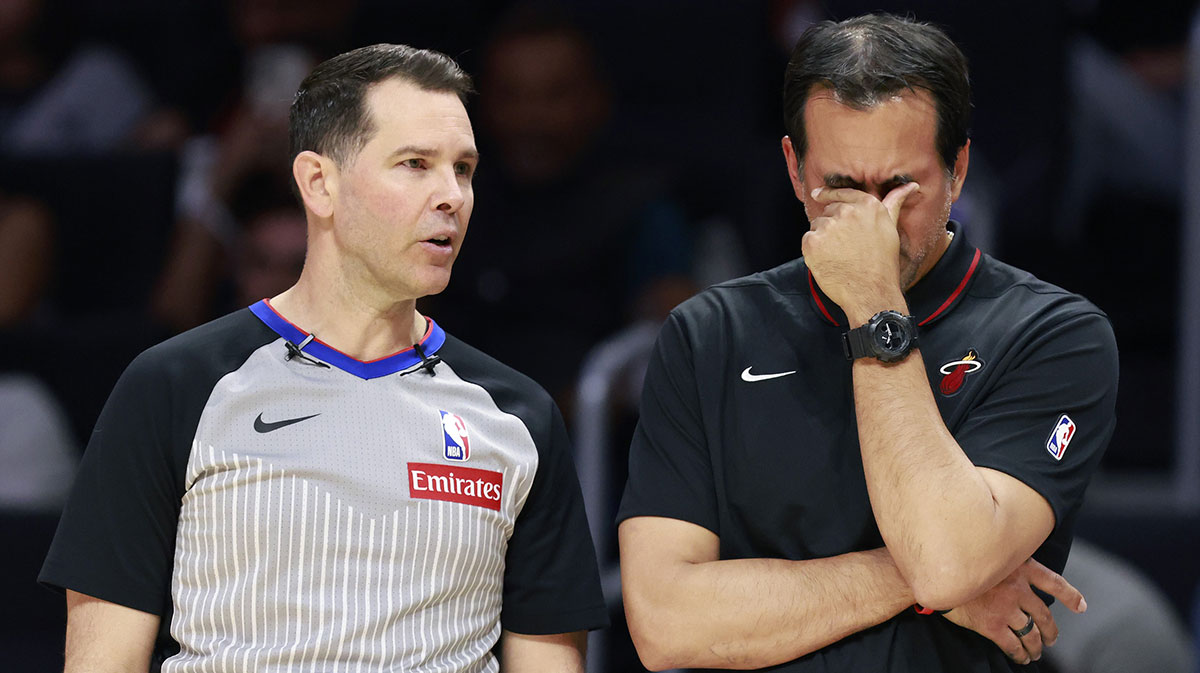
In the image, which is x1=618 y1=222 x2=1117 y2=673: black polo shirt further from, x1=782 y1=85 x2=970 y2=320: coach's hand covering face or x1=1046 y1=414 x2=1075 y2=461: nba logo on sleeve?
x1=782 y1=85 x2=970 y2=320: coach's hand covering face

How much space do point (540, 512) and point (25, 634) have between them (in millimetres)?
2736

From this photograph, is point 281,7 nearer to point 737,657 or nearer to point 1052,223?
point 1052,223

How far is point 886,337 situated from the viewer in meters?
2.35

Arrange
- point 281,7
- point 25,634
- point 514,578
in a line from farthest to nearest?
point 281,7 → point 25,634 → point 514,578

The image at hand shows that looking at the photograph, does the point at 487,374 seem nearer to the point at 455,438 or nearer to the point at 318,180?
the point at 455,438

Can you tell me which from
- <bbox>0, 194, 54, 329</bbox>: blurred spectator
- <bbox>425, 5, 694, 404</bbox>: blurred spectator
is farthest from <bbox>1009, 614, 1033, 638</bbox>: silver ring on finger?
<bbox>0, 194, 54, 329</bbox>: blurred spectator

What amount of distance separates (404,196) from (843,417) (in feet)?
2.72

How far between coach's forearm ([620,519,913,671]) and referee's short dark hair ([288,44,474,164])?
34.0 inches

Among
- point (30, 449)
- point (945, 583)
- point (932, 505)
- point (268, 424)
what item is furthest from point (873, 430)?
point (30, 449)

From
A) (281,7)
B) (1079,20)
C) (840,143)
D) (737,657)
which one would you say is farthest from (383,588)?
(1079,20)

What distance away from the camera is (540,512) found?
267 cm

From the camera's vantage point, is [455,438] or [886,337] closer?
[886,337]

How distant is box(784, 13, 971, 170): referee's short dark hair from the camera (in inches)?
96.0

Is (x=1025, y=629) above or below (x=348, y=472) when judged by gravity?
below
